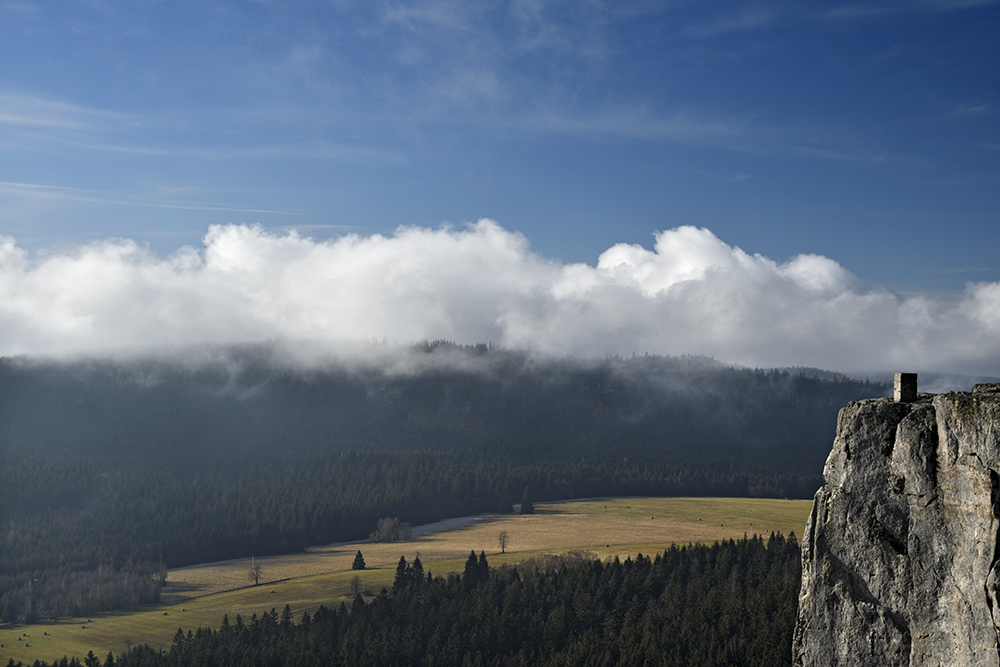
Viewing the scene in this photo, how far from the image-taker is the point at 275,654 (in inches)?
7362

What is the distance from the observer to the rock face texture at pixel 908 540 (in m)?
29.1

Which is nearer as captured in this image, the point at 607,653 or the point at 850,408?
the point at 850,408

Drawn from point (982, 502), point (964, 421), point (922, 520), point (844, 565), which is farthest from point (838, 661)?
point (964, 421)

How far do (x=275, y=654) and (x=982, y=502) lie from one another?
609ft

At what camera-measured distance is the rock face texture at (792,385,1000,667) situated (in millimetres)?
29128

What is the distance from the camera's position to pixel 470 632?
19650 cm

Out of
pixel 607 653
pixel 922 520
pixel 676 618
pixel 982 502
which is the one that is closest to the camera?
pixel 982 502

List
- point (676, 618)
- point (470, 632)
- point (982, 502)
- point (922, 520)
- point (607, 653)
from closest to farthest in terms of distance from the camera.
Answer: point (982, 502)
point (922, 520)
point (607, 653)
point (676, 618)
point (470, 632)

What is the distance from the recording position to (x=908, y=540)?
32.2 metres

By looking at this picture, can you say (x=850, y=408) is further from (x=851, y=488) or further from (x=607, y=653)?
(x=607, y=653)

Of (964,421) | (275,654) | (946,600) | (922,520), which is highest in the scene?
(964,421)

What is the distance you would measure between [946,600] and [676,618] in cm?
16191

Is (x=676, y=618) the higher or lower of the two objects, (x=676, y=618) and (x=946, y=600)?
the lower

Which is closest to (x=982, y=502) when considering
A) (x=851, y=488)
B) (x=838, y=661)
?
(x=851, y=488)
